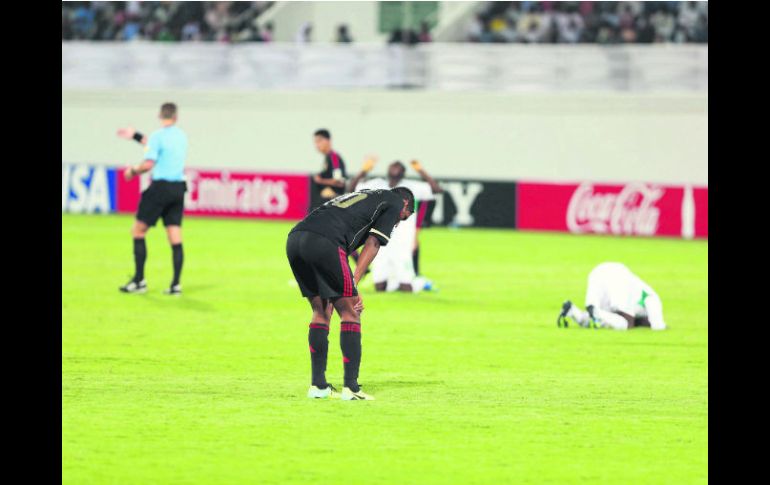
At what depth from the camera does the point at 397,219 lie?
36.2 feet

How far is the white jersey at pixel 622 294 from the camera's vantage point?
1597 cm

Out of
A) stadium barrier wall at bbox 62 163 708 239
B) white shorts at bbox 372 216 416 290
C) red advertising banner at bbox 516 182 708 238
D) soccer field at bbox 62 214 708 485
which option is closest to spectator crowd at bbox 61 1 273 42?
stadium barrier wall at bbox 62 163 708 239

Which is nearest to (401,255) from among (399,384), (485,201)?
(399,384)

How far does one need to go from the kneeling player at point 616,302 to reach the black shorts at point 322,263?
19.8ft

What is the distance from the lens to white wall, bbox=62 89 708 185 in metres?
35.9

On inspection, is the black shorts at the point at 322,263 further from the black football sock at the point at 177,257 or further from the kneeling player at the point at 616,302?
the black football sock at the point at 177,257

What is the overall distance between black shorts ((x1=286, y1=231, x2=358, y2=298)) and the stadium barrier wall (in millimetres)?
17892

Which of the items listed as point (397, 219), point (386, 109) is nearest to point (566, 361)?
point (397, 219)

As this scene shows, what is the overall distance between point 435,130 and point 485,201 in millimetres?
5669

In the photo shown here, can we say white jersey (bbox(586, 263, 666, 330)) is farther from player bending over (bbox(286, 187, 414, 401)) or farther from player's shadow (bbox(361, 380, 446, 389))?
player bending over (bbox(286, 187, 414, 401))

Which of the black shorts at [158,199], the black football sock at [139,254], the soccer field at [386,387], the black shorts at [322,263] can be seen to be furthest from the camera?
the black football sock at [139,254]

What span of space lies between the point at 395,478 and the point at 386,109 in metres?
30.0

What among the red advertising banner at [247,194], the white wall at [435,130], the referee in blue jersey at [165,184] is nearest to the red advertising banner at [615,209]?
the white wall at [435,130]
